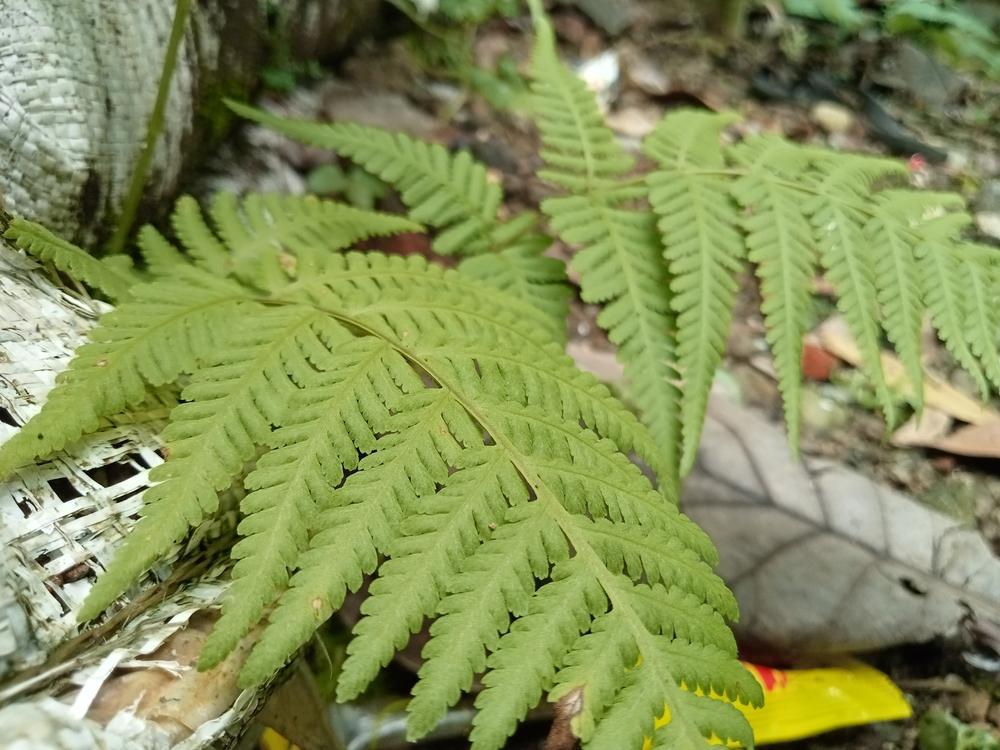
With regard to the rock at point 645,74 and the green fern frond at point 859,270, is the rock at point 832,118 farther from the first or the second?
the green fern frond at point 859,270

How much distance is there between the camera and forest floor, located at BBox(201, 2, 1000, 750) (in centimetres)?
223

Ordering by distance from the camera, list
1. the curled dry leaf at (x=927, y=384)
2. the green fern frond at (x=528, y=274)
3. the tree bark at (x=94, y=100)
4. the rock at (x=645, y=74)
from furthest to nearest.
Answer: the rock at (x=645, y=74) → the curled dry leaf at (x=927, y=384) → the green fern frond at (x=528, y=274) → the tree bark at (x=94, y=100)

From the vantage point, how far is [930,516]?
6.73 ft

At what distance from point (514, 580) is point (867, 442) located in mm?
1796

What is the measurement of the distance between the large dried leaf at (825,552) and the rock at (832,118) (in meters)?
2.09

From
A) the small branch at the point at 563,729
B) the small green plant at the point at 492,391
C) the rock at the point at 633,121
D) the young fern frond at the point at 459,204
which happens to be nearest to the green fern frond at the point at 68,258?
the small green plant at the point at 492,391

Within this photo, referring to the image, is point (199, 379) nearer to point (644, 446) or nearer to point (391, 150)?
point (644, 446)

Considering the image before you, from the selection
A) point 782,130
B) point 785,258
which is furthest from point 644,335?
point 782,130

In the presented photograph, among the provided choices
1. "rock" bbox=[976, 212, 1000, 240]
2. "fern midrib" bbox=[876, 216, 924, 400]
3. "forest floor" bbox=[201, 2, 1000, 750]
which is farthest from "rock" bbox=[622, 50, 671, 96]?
"fern midrib" bbox=[876, 216, 924, 400]

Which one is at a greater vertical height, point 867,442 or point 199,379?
point 199,379

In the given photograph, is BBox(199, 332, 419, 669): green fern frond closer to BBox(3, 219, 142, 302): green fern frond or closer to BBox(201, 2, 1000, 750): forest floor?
BBox(3, 219, 142, 302): green fern frond

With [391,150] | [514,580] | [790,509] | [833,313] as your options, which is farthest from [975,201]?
[514,580]

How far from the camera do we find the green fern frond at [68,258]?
1185mm

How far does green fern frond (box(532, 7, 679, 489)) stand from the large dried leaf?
13.9 inches
